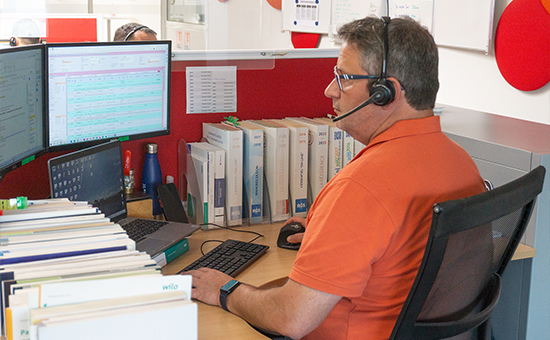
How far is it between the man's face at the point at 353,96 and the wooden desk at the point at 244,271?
0.46 meters

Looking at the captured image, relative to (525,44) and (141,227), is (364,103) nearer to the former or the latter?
(141,227)

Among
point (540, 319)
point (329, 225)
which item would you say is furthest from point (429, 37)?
point (540, 319)

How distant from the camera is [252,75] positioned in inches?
81.4

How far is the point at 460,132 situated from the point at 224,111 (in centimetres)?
85

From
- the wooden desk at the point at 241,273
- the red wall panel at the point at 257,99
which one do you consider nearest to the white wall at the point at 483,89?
the red wall panel at the point at 257,99

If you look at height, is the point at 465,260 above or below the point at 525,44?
below

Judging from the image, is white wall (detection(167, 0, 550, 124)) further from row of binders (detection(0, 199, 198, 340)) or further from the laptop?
row of binders (detection(0, 199, 198, 340))

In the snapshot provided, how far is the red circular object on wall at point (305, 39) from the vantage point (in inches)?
212

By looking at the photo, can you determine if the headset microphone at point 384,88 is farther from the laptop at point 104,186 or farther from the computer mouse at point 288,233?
the laptop at point 104,186

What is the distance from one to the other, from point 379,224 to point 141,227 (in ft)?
2.80

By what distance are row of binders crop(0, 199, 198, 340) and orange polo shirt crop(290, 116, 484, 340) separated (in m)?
0.34

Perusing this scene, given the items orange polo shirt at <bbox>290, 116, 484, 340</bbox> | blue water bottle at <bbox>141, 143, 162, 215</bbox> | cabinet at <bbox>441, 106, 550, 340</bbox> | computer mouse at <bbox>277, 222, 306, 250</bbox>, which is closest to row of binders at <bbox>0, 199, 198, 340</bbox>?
orange polo shirt at <bbox>290, 116, 484, 340</bbox>

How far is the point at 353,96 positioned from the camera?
4.23ft

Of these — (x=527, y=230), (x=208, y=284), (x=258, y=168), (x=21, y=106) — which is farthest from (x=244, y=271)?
(x=527, y=230)
